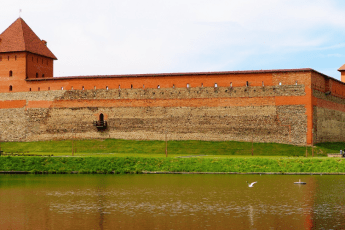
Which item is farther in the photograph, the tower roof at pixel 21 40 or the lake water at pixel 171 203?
the tower roof at pixel 21 40

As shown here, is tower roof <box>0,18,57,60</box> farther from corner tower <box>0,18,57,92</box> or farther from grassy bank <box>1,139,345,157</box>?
grassy bank <box>1,139,345,157</box>

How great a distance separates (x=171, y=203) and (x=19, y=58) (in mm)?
31717

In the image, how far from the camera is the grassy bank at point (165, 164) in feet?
85.9

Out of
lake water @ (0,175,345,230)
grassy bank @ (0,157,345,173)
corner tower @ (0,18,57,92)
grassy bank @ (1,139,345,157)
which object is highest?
corner tower @ (0,18,57,92)

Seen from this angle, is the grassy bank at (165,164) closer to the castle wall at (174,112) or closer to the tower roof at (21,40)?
the castle wall at (174,112)

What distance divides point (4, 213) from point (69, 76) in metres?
28.4

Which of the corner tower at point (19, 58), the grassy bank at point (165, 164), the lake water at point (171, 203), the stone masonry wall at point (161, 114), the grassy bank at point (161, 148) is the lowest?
the lake water at point (171, 203)

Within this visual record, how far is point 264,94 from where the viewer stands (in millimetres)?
36750

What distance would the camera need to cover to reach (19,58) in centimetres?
4312

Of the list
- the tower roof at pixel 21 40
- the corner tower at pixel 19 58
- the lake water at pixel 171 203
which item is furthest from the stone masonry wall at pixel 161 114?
the lake water at pixel 171 203

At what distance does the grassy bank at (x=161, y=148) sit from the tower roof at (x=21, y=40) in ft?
28.7

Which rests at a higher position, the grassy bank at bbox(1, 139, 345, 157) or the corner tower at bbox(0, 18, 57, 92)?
the corner tower at bbox(0, 18, 57, 92)

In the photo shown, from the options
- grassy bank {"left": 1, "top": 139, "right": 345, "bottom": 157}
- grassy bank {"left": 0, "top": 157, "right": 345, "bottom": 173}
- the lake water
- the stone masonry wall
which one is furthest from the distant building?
the lake water

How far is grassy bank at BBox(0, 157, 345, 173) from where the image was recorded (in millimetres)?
26172
